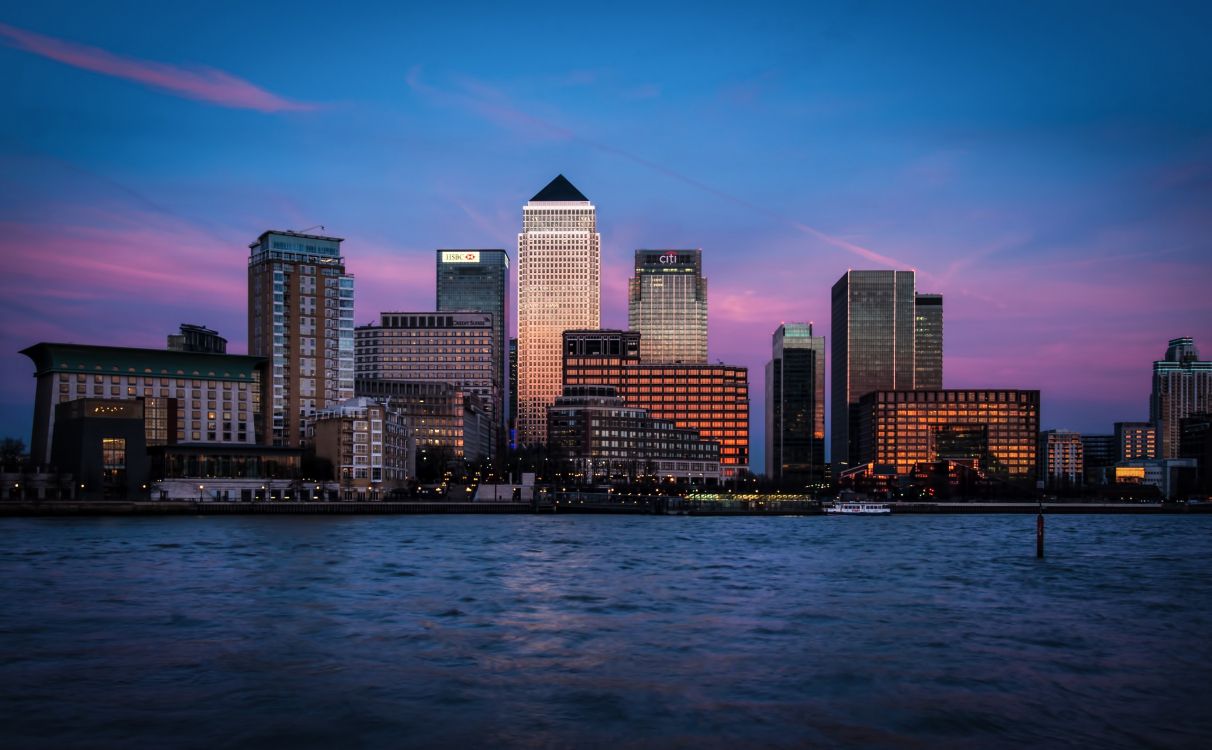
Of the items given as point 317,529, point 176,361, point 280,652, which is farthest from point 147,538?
point 176,361

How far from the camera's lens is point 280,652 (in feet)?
117

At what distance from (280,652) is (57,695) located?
7.81 m

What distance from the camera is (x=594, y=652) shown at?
119 feet

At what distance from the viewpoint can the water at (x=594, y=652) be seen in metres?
26.0

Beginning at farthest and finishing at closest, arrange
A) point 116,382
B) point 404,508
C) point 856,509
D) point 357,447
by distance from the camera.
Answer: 1. point 116,382
2. point 357,447
3. point 856,509
4. point 404,508

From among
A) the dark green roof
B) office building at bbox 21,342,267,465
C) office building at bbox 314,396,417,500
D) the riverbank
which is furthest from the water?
the dark green roof

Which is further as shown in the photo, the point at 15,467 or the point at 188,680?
the point at 15,467

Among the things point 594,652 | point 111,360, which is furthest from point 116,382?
point 594,652

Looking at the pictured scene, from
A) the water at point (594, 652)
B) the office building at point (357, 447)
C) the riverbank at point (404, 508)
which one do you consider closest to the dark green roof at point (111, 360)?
the office building at point (357, 447)

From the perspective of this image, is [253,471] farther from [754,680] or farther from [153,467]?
[754,680]

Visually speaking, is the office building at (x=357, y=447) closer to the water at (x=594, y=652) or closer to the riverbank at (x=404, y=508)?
the riverbank at (x=404, y=508)

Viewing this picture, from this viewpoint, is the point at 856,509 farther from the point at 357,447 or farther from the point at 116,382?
the point at 116,382

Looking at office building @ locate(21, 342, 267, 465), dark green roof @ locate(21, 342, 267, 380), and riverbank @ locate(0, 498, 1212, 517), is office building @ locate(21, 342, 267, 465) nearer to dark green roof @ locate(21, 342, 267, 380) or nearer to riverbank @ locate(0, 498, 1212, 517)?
dark green roof @ locate(21, 342, 267, 380)

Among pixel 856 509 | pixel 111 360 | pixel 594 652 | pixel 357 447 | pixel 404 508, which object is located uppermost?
pixel 111 360
